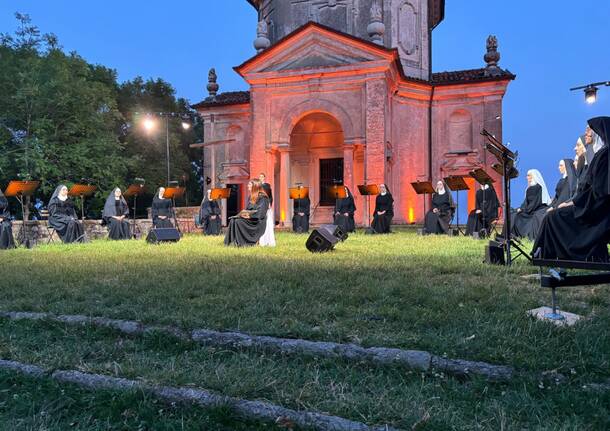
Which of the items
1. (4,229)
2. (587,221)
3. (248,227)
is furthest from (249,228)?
(587,221)

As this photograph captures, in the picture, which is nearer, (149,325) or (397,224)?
(149,325)

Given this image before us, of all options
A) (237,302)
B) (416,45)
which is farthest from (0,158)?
(237,302)

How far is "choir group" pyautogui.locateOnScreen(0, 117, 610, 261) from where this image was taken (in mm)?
5375

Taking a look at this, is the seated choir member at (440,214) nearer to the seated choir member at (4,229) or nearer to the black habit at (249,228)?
the black habit at (249,228)

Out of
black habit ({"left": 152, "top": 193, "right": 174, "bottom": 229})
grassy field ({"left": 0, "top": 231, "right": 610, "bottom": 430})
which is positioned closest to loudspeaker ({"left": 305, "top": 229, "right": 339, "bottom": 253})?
grassy field ({"left": 0, "top": 231, "right": 610, "bottom": 430})

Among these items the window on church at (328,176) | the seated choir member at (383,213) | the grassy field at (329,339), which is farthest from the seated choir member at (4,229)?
the window on church at (328,176)

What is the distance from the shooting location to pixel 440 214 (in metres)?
17.2

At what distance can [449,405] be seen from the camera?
8.57 ft

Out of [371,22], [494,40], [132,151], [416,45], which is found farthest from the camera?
[132,151]

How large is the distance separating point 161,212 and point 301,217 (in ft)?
19.8

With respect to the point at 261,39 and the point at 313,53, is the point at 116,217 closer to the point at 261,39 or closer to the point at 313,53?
the point at 313,53

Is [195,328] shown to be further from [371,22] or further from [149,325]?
[371,22]

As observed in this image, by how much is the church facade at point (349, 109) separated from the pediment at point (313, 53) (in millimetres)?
48

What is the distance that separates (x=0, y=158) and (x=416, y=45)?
78.3ft
